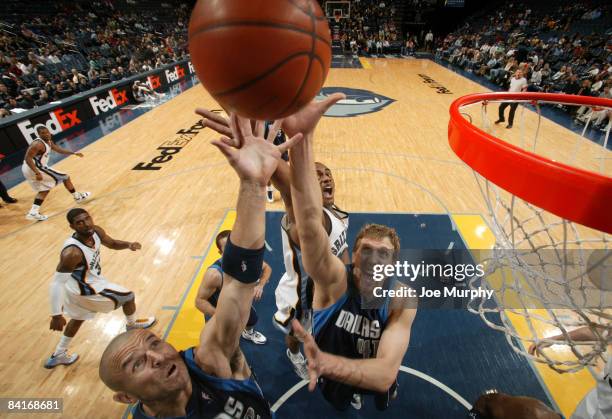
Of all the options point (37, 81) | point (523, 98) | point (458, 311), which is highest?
point (523, 98)

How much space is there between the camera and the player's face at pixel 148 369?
58.4 inches

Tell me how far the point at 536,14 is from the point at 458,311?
23316 mm

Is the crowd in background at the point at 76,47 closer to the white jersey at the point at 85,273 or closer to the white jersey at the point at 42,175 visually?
the white jersey at the point at 42,175

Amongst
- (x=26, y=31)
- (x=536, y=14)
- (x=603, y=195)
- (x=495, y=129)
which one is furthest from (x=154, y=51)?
(x=536, y=14)

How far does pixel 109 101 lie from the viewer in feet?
35.0

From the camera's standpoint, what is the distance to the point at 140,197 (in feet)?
19.5

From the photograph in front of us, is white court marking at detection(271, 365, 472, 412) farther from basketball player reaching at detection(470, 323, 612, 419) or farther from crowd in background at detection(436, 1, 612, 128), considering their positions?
crowd in background at detection(436, 1, 612, 128)

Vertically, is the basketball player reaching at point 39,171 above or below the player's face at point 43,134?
below

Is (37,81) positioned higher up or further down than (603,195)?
further down

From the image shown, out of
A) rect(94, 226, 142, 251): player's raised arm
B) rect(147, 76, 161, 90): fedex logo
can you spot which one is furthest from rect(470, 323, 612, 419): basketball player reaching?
rect(147, 76, 161, 90): fedex logo

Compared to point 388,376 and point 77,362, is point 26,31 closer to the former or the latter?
point 77,362

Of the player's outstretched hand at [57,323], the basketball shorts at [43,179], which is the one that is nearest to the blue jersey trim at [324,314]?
the player's outstretched hand at [57,323]

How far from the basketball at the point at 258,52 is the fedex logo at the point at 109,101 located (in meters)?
10.8

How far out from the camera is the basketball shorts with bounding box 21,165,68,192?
5.18m
